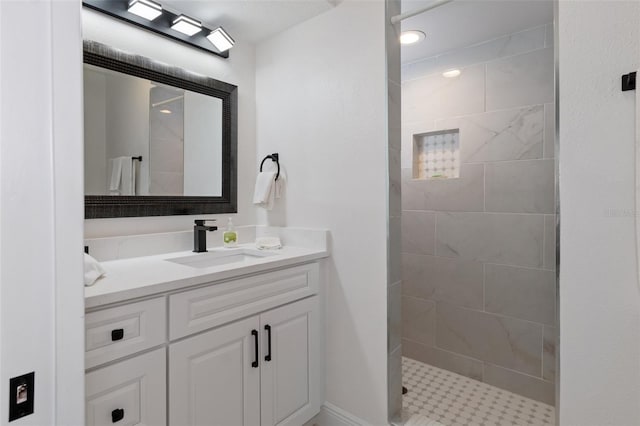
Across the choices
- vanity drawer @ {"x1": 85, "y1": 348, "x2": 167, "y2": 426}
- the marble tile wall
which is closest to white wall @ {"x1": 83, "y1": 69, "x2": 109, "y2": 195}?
vanity drawer @ {"x1": 85, "y1": 348, "x2": 167, "y2": 426}

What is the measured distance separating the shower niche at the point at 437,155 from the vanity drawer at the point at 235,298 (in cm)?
135

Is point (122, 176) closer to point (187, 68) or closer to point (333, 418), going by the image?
point (187, 68)

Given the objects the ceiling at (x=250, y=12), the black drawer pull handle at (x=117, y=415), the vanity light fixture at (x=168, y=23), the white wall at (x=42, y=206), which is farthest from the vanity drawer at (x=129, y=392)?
the ceiling at (x=250, y=12)

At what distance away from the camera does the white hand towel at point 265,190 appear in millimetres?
1997

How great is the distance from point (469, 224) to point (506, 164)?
46cm

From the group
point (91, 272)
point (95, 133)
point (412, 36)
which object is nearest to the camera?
point (91, 272)

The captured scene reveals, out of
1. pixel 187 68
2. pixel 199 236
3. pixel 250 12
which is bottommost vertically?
pixel 199 236

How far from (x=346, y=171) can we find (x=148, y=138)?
1032 millimetres

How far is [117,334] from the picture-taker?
1062 millimetres

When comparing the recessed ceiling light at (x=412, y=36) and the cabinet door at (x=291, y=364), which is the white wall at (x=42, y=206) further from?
the recessed ceiling light at (x=412, y=36)

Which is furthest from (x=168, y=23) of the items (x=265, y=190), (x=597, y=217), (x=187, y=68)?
(x=597, y=217)

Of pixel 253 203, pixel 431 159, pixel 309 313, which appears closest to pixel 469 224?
pixel 431 159

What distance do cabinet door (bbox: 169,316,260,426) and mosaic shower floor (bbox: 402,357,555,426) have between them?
101 cm

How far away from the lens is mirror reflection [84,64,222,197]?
1.56 meters
